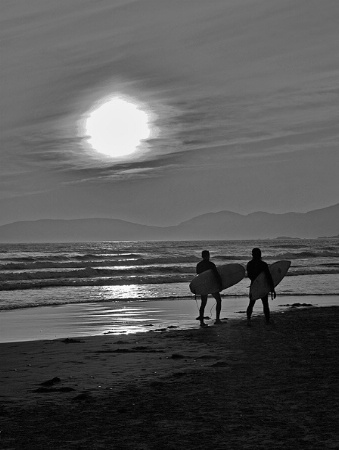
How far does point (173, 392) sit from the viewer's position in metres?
8.21

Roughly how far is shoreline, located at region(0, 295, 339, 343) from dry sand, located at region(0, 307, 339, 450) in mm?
2024

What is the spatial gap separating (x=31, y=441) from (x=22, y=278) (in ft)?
104

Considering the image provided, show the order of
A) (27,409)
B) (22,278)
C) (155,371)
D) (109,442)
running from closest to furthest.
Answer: (109,442)
(27,409)
(155,371)
(22,278)

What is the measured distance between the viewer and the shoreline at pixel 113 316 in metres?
15.4

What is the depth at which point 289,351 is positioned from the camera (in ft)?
36.9

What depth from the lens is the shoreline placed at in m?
15.4

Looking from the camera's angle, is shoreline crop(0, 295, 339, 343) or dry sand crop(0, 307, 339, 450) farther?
shoreline crop(0, 295, 339, 343)

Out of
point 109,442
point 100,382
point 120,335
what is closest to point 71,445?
point 109,442

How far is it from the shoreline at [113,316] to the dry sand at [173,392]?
2024mm

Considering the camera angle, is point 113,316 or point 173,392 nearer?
point 173,392

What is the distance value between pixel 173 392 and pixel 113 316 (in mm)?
10727

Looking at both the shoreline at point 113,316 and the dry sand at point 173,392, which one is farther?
the shoreline at point 113,316

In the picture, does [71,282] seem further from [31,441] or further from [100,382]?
[31,441]

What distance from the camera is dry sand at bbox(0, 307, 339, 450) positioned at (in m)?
6.21
